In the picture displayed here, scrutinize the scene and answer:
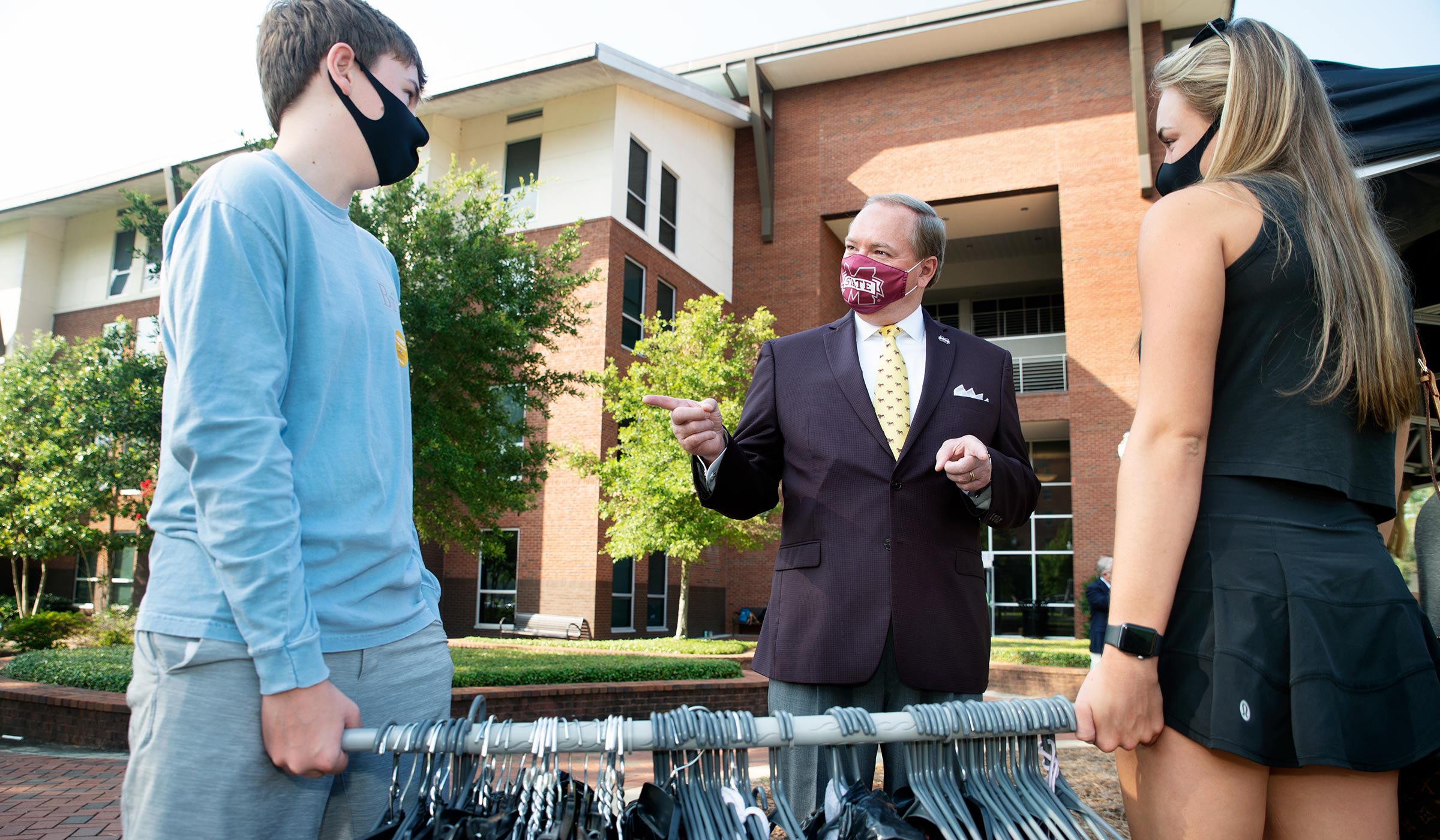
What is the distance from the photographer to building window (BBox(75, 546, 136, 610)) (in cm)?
2505

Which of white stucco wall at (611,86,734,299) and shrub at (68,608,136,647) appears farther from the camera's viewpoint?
white stucco wall at (611,86,734,299)

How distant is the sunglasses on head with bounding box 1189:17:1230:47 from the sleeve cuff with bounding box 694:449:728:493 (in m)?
1.37

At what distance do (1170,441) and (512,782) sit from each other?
1.23 m

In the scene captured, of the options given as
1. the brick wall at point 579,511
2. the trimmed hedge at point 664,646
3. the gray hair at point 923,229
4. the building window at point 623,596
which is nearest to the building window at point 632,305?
the brick wall at point 579,511

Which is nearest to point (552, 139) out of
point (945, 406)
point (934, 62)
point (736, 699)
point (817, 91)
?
point (817, 91)

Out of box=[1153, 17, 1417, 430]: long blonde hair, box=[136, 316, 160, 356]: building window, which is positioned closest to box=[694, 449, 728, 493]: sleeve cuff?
box=[1153, 17, 1417, 430]: long blonde hair

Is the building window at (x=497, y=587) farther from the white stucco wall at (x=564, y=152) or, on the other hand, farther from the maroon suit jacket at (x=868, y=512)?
the maroon suit jacket at (x=868, y=512)

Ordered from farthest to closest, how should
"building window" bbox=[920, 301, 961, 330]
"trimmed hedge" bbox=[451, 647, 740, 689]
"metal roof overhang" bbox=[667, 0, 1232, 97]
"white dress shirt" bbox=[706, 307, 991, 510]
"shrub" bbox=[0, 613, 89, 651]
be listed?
"building window" bbox=[920, 301, 961, 330] → "metal roof overhang" bbox=[667, 0, 1232, 97] → "shrub" bbox=[0, 613, 89, 651] → "trimmed hedge" bbox=[451, 647, 740, 689] → "white dress shirt" bbox=[706, 307, 991, 510]

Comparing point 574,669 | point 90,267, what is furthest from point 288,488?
point 90,267

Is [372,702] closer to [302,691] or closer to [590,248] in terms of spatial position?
[302,691]

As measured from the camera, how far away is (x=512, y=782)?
1.44 m

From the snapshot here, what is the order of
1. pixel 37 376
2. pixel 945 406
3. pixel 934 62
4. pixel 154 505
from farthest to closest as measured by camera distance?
pixel 934 62, pixel 37 376, pixel 945 406, pixel 154 505

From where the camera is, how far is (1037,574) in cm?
2673

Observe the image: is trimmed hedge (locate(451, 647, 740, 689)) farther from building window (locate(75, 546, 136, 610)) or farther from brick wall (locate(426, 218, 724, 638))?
building window (locate(75, 546, 136, 610))
